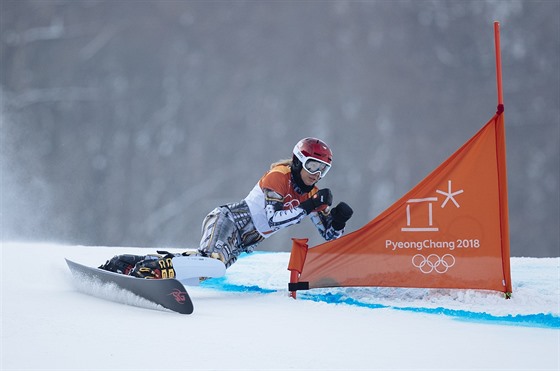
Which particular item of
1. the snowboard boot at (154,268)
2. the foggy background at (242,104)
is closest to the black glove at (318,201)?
the snowboard boot at (154,268)

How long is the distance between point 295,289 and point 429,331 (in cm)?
89

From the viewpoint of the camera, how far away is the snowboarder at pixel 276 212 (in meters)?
2.89

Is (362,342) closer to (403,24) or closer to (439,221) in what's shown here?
(439,221)

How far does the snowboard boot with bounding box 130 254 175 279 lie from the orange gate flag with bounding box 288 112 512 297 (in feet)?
1.83

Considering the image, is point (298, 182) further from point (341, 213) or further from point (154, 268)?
point (154, 268)

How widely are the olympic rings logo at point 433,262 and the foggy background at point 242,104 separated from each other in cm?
365

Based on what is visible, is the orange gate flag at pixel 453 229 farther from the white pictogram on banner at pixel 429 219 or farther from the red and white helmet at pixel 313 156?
the red and white helmet at pixel 313 156

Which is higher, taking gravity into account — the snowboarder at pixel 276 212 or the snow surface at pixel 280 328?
the snowboarder at pixel 276 212

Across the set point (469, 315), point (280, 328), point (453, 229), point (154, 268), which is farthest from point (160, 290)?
point (453, 229)

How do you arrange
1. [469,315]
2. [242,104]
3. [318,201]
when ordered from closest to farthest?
[469,315]
[318,201]
[242,104]

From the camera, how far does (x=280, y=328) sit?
2.04 metres

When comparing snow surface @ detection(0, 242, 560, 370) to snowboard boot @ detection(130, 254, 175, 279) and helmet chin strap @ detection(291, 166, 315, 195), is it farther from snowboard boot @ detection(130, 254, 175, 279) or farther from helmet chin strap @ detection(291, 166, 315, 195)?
helmet chin strap @ detection(291, 166, 315, 195)

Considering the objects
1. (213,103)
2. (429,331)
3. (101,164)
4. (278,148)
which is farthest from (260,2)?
(429,331)

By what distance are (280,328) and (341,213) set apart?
38.6 inches
